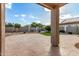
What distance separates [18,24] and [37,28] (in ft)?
0.87

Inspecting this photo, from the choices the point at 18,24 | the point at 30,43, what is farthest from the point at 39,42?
the point at 18,24

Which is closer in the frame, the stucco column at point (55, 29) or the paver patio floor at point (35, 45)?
the paver patio floor at point (35, 45)

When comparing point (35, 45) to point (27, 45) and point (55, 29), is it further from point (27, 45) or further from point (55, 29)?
point (55, 29)

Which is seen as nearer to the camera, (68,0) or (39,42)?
(68,0)

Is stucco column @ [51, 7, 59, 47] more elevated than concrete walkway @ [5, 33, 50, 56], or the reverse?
stucco column @ [51, 7, 59, 47]

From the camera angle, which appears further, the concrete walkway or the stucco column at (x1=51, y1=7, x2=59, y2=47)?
the stucco column at (x1=51, y1=7, x2=59, y2=47)

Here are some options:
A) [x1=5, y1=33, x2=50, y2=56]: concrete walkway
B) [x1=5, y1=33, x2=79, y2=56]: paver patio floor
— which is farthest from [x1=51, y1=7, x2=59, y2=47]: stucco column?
[x1=5, y1=33, x2=50, y2=56]: concrete walkway

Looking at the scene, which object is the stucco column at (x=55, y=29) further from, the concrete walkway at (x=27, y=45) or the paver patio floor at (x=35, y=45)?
the concrete walkway at (x=27, y=45)

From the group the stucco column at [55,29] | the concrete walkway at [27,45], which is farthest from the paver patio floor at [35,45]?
the stucco column at [55,29]

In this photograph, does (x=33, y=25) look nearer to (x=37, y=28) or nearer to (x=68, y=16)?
→ (x=37, y=28)

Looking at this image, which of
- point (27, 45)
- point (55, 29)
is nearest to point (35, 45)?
point (27, 45)

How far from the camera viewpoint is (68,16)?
2.23 m

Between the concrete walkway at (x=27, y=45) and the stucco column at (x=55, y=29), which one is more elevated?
the stucco column at (x=55, y=29)

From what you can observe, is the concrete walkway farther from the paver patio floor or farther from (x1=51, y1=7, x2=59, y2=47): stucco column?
(x1=51, y1=7, x2=59, y2=47): stucco column
